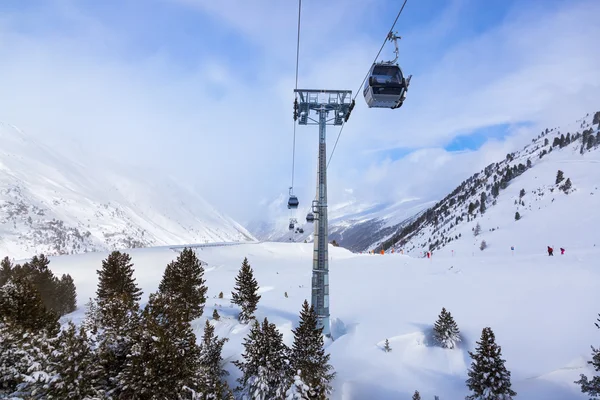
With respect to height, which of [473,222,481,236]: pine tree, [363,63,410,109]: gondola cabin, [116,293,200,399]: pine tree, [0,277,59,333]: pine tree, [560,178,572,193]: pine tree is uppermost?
[560,178,572,193]: pine tree

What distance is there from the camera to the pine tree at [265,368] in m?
18.5

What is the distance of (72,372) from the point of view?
46.4 feet

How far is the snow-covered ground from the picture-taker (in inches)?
865

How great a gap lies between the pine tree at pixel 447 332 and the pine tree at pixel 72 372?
927 inches

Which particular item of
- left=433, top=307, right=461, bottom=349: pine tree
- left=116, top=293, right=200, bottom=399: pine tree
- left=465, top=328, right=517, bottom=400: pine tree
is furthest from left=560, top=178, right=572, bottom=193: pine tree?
left=116, top=293, right=200, bottom=399: pine tree

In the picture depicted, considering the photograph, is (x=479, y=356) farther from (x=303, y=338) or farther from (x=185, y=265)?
(x=185, y=265)

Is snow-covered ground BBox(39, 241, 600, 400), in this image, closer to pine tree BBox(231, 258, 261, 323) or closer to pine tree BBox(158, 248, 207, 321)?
pine tree BBox(231, 258, 261, 323)

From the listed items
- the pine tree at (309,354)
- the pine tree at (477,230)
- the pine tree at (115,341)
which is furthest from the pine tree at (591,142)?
the pine tree at (115,341)

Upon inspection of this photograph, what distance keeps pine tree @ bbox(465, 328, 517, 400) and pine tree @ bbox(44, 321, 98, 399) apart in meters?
19.2

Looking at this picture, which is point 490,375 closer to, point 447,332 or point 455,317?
point 447,332

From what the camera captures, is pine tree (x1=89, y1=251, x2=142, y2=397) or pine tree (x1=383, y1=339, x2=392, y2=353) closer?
pine tree (x1=89, y1=251, x2=142, y2=397)

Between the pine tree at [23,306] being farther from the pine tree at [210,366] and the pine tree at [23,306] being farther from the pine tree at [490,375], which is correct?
the pine tree at [490,375]

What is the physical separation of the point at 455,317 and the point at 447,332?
401cm

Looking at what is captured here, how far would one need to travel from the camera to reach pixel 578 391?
19234mm
